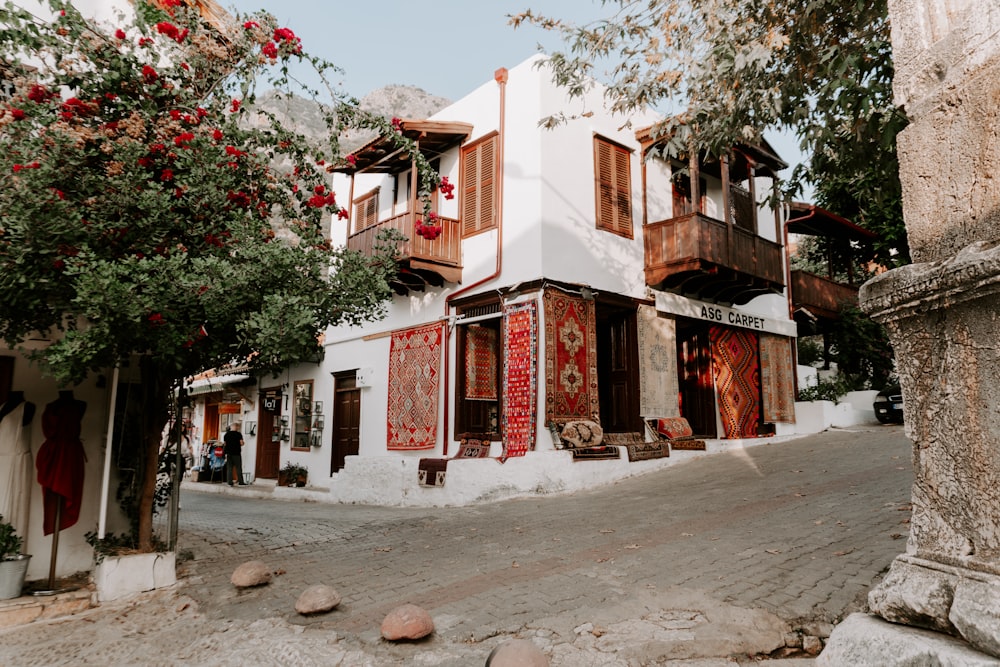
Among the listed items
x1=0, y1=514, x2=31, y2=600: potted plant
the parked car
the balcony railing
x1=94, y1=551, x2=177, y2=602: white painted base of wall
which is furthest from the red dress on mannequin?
the parked car

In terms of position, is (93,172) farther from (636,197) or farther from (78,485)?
(636,197)

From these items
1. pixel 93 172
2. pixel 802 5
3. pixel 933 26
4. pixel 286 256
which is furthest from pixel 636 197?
pixel 933 26

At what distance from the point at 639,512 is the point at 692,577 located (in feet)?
9.93

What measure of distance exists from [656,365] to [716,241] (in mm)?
2581

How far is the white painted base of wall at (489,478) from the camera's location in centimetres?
976

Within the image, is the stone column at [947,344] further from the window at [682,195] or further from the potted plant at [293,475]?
the potted plant at [293,475]

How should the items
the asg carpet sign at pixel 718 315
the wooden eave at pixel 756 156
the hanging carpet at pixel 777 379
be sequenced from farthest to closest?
the hanging carpet at pixel 777 379 < the wooden eave at pixel 756 156 < the asg carpet sign at pixel 718 315

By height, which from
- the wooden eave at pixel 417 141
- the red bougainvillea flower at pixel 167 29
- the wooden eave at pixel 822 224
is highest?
the wooden eave at pixel 417 141

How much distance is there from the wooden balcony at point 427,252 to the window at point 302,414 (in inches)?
203

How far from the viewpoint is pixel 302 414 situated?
16.2 metres

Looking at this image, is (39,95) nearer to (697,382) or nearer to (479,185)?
(479,185)

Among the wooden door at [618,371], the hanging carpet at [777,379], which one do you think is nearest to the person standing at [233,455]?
the wooden door at [618,371]

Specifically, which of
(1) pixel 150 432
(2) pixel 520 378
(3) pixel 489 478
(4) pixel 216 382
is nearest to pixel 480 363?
(2) pixel 520 378

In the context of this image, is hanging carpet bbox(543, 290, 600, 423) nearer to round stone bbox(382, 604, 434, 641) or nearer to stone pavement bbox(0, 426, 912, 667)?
stone pavement bbox(0, 426, 912, 667)
